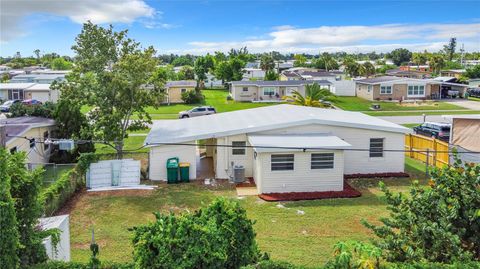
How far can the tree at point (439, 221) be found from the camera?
28.3 ft

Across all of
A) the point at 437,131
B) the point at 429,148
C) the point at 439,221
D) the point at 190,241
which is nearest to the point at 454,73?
the point at 437,131

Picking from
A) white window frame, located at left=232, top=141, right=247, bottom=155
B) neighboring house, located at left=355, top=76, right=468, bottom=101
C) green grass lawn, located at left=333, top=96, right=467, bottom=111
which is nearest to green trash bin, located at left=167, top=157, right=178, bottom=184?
white window frame, located at left=232, top=141, right=247, bottom=155

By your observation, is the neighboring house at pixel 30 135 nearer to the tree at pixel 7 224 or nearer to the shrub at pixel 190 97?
the tree at pixel 7 224

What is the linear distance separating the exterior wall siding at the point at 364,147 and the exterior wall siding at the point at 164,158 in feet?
20.1

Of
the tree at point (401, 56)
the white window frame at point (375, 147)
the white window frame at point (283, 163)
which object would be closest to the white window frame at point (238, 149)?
the white window frame at point (283, 163)

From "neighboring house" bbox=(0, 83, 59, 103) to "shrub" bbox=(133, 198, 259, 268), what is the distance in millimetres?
48500

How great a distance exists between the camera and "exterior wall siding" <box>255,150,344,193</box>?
19.0 meters

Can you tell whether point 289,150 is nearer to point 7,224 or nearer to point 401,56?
point 7,224

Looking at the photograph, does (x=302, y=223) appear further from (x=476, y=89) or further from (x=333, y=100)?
(x=476, y=89)

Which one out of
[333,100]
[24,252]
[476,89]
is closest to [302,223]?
[24,252]

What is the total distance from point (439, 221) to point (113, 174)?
1555cm

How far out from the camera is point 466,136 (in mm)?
23297

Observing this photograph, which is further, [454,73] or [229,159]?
[454,73]

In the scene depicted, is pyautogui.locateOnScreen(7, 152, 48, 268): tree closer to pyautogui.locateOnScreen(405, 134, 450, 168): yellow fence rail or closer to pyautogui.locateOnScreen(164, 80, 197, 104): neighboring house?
pyautogui.locateOnScreen(405, 134, 450, 168): yellow fence rail
